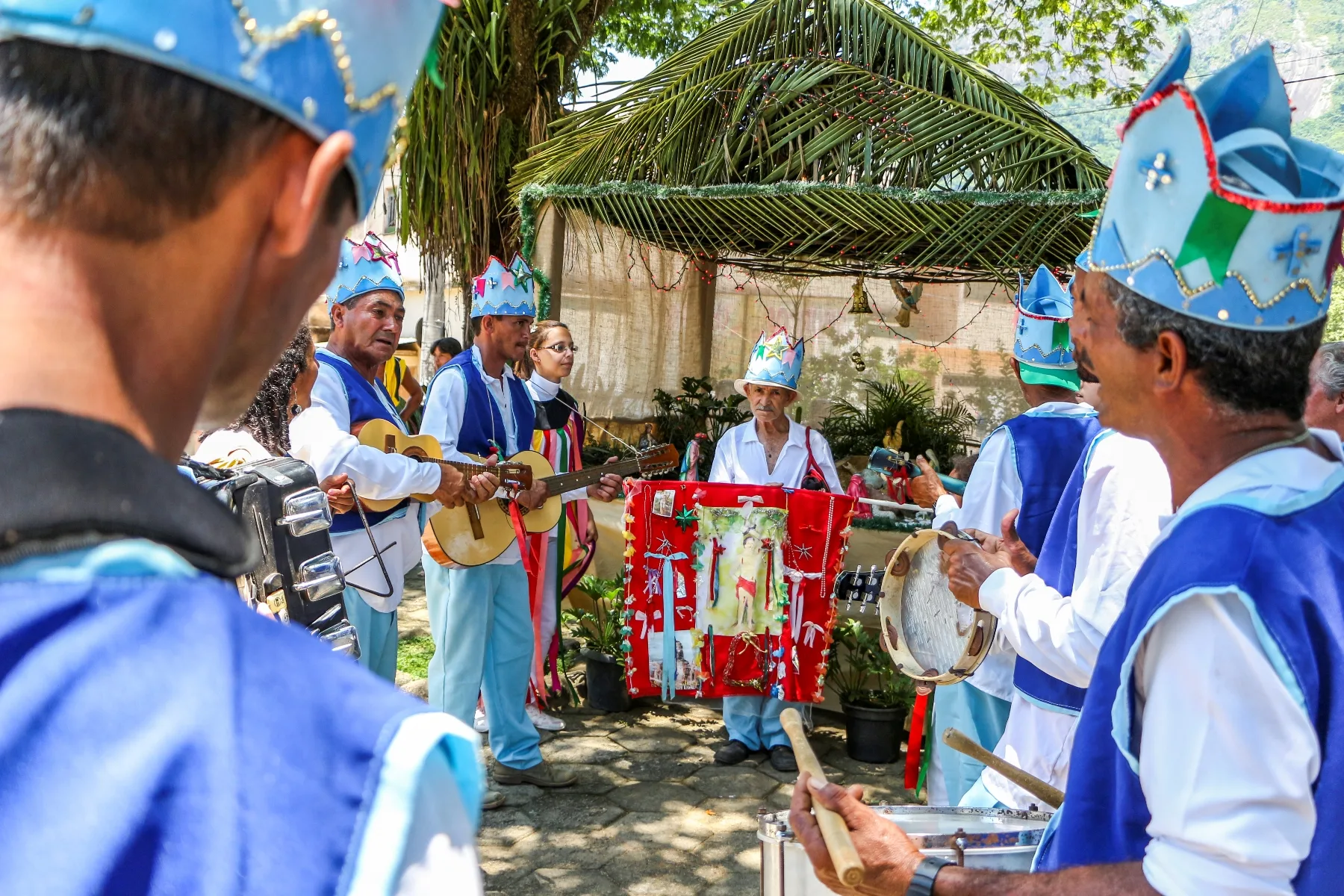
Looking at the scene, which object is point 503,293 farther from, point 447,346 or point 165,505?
point 165,505

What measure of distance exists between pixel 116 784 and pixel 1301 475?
4.79 feet

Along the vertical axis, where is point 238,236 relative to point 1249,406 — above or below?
above

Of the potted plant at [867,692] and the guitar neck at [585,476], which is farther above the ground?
the guitar neck at [585,476]

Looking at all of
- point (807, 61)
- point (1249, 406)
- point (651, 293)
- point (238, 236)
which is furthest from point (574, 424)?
point (238, 236)

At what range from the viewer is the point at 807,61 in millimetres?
6809

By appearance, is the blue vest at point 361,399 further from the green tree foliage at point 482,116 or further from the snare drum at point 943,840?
the green tree foliage at point 482,116

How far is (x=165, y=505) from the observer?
1.91ft

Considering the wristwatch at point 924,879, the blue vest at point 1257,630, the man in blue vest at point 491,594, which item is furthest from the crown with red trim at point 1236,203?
the man in blue vest at point 491,594

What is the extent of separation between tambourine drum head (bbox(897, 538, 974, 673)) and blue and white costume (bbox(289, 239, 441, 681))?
6.72 feet

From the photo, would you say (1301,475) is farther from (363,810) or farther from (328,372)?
(328,372)

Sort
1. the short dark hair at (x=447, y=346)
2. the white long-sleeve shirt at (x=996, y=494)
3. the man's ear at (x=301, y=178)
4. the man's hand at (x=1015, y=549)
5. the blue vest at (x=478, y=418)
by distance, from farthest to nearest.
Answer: the short dark hair at (x=447, y=346) < the blue vest at (x=478, y=418) < the white long-sleeve shirt at (x=996, y=494) < the man's hand at (x=1015, y=549) < the man's ear at (x=301, y=178)

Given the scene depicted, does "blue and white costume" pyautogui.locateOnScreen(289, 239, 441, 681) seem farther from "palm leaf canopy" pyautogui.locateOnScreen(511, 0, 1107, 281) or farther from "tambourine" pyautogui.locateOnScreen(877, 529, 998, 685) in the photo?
"palm leaf canopy" pyautogui.locateOnScreen(511, 0, 1107, 281)

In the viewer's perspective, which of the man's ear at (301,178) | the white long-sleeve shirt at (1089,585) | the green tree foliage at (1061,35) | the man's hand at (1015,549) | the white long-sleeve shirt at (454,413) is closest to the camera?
the man's ear at (301,178)

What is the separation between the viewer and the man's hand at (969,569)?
8.79 ft
